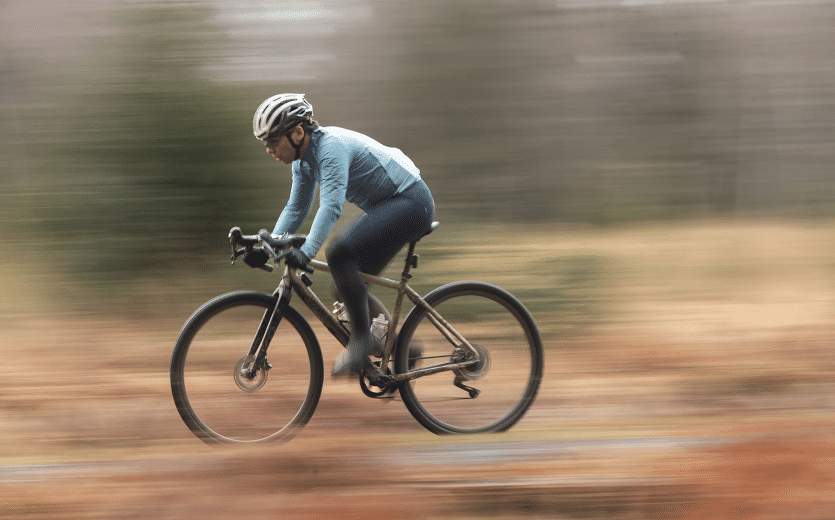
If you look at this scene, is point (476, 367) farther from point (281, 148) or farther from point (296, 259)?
point (281, 148)

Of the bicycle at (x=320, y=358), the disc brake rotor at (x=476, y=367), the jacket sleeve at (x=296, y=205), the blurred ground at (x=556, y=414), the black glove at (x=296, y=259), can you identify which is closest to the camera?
the blurred ground at (x=556, y=414)

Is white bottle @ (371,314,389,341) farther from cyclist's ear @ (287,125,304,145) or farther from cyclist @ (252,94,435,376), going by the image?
cyclist's ear @ (287,125,304,145)

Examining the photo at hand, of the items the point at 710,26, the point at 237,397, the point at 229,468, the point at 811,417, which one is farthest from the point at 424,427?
the point at 710,26

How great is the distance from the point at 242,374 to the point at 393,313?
795mm

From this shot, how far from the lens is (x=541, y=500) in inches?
106

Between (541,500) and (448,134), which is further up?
(448,134)

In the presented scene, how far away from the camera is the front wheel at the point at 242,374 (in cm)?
350

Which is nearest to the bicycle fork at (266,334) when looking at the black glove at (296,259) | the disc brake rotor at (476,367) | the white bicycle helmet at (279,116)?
the black glove at (296,259)

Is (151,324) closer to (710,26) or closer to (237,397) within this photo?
(237,397)

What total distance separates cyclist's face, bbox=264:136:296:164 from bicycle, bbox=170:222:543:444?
40 centimetres

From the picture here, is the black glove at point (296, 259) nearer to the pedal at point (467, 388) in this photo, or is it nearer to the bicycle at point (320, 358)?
the bicycle at point (320, 358)

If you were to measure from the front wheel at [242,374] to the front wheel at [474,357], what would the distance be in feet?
1.60

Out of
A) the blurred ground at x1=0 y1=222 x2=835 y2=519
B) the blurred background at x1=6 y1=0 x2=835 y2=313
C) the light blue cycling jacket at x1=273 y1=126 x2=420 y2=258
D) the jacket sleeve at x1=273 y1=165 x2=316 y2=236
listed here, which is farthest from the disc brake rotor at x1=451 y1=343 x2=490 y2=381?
the blurred background at x1=6 y1=0 x2=835 y2=313

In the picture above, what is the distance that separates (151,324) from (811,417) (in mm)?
5087
